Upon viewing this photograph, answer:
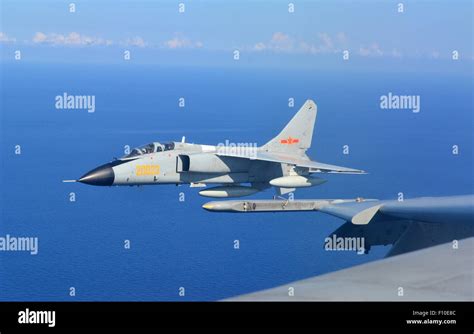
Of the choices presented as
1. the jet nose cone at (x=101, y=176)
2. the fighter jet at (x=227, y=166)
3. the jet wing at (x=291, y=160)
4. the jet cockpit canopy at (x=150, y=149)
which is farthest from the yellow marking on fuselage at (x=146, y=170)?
the jet wing at (x=291, y=160)

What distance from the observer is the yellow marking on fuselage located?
27.8m

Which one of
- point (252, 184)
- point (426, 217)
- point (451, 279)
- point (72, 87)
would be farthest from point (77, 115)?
point (451, 279)

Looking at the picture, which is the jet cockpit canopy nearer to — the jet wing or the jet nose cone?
the jet nose cone

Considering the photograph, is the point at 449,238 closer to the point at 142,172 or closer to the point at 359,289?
the point at 359,289

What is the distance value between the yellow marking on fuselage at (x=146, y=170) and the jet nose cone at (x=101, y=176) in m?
0.75

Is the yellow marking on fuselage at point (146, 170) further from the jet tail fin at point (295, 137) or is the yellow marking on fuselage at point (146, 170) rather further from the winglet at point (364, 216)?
the winglet at point (364, 216)

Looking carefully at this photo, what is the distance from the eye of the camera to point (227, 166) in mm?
29422

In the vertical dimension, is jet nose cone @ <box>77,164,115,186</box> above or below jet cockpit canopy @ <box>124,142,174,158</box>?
below

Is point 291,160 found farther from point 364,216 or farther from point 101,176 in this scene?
point 364,216

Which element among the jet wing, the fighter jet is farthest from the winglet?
the jet wing

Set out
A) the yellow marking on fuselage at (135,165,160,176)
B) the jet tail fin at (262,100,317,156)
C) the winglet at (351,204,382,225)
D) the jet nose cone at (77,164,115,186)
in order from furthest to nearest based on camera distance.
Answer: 1. the jet tail fin at (262,100,317,156)
2. the yellow marking on fuselage at (135,165,160,176)
3. the jet nose cone at (77,164,115,186)
4. the winglet at (351,204,382,225)

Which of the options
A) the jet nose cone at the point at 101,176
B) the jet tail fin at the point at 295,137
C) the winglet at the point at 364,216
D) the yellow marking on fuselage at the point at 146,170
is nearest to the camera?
the winglet at the point at 364,216

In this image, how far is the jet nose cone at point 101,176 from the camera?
2745 cm

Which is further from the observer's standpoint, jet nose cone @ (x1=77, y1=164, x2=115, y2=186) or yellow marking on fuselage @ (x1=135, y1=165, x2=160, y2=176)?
yellow marking on fuselage @ (x1=135, y1=165, x2=160, y2=176)
